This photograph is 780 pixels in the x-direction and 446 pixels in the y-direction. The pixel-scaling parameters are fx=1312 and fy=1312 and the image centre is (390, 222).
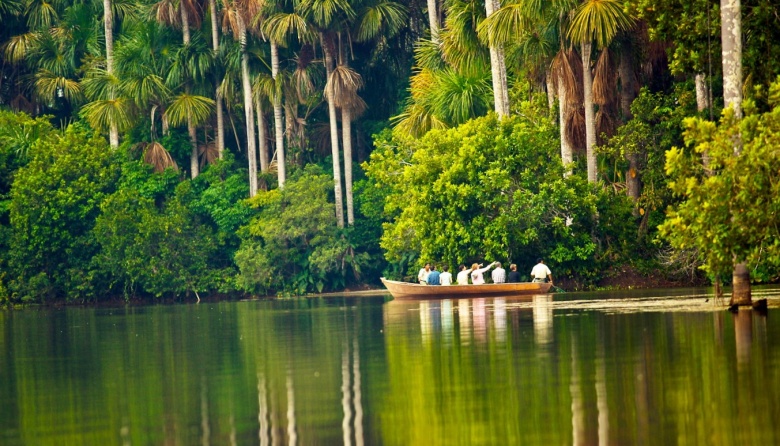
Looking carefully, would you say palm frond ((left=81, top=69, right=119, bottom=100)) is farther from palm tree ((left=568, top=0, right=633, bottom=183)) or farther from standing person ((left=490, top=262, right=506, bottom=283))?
palm tree ((left=568, top=0, right=633, bottom=183))

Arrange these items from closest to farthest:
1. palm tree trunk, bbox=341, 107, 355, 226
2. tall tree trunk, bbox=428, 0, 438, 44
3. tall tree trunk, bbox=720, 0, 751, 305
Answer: tall tree trunk, bbox=720, 0, 751, 305 < tall tree trunk, bbox=428, 0, 438, 44 < palm tree trunk, bbox=341, 107, 355, 226

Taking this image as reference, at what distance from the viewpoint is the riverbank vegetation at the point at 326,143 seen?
40969 millimetres

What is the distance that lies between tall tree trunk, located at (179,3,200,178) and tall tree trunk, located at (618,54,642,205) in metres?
21.0

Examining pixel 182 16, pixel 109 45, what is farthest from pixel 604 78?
pixel 109 45

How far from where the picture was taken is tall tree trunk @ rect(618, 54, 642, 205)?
138ft

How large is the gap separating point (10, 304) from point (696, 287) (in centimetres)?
3031

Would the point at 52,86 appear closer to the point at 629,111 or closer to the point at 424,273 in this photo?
the point at 424,273

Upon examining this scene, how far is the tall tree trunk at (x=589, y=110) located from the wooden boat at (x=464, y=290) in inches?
184

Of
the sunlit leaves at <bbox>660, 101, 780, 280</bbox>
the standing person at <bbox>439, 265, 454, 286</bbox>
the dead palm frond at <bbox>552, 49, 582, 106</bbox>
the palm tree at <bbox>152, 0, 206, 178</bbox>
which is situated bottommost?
the standing person at <bbox>439, 265, 454, 286</bbox>

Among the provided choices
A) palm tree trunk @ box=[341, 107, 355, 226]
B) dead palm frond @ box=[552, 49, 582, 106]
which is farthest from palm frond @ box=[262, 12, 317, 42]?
dead palm frond @ box=[552, 49, 582, 106]

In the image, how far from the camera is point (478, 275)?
40.3 m

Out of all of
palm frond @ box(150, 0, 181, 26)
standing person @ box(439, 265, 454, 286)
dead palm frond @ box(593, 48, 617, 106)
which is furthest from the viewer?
palm frond @ box(150, 0, 181, 26)

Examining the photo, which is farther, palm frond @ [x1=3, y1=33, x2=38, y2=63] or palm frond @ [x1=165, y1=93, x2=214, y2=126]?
palm frond @ [x1=3, y1=33, x2=38, y2=63]

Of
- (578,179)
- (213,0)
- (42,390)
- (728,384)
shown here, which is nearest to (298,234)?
(213,0)
